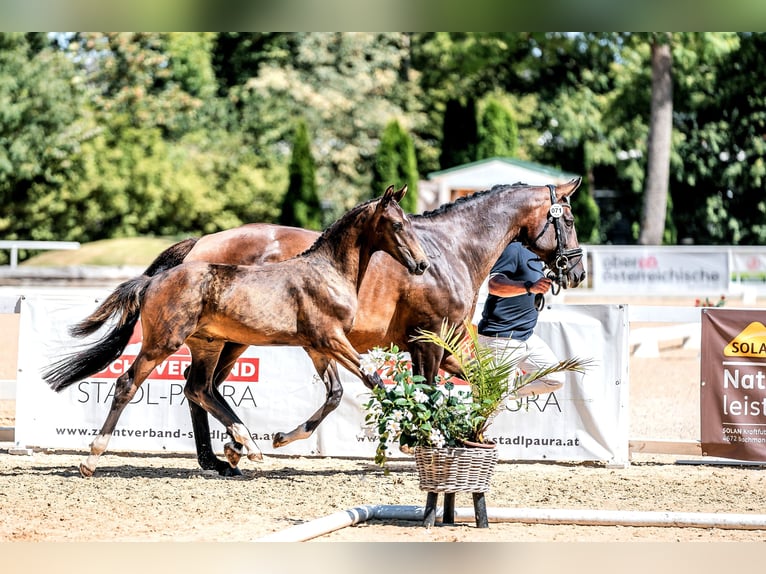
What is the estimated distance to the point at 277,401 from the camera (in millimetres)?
8414

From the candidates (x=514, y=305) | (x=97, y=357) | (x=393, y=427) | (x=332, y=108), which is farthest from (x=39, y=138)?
(x=393, y=427)

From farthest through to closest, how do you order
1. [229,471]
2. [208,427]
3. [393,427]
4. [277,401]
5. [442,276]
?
[277,401], [208,427], [229,471], [442,276], [393,427]

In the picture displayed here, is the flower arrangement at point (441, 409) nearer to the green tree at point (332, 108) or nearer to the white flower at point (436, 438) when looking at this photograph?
the white flower at point (436, 438)

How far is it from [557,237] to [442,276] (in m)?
0.83

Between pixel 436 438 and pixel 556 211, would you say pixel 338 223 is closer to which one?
pixel 556 211

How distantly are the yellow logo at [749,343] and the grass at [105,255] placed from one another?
1986cm

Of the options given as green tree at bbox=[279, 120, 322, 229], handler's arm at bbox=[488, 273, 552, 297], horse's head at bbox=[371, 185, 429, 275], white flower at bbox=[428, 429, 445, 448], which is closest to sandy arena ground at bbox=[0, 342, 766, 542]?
white flower at bbox=[428, 429, 445, 448]

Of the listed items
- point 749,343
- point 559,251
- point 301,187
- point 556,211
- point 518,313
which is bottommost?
point 749,343

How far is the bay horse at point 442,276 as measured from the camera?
7246 millimetres

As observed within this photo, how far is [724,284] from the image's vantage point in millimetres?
23203

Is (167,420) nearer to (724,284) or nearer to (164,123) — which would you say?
(724,284)

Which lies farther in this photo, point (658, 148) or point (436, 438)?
point (658, 148)

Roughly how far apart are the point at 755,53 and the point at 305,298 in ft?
110
